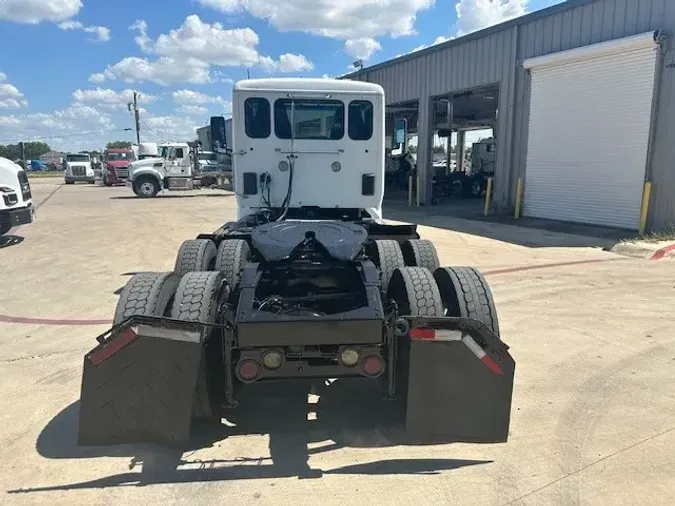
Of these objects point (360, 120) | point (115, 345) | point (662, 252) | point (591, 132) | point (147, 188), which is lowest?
point (662, 252)

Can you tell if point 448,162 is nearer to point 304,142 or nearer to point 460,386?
point 304,142

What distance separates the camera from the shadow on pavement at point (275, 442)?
3.17m

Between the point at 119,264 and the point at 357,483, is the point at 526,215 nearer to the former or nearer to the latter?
the point at 119,264

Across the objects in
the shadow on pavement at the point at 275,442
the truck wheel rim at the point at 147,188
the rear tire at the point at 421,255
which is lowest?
the shadow on pavement at the point at 275,442

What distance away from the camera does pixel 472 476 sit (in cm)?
314

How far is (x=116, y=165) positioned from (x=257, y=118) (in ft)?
116

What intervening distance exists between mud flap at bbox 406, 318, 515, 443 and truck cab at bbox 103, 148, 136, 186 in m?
38.0

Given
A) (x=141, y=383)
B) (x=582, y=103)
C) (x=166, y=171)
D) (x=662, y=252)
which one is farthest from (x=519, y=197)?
(x=166, y=171)

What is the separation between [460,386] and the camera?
124 inches

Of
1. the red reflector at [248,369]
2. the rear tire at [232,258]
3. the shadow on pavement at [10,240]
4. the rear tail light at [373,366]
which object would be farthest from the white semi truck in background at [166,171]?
the rear tail light at [373,366]

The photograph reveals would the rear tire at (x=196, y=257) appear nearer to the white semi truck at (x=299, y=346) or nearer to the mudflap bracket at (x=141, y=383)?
the white semi truck at (x=299, y=346)

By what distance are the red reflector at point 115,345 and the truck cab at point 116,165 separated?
37.5m

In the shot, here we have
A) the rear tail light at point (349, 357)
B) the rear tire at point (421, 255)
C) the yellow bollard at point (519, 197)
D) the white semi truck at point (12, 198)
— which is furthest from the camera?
the yellow bollard at point (519, 197)

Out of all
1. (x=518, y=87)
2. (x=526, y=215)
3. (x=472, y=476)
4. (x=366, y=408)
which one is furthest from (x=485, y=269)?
(x=518, y=87)
